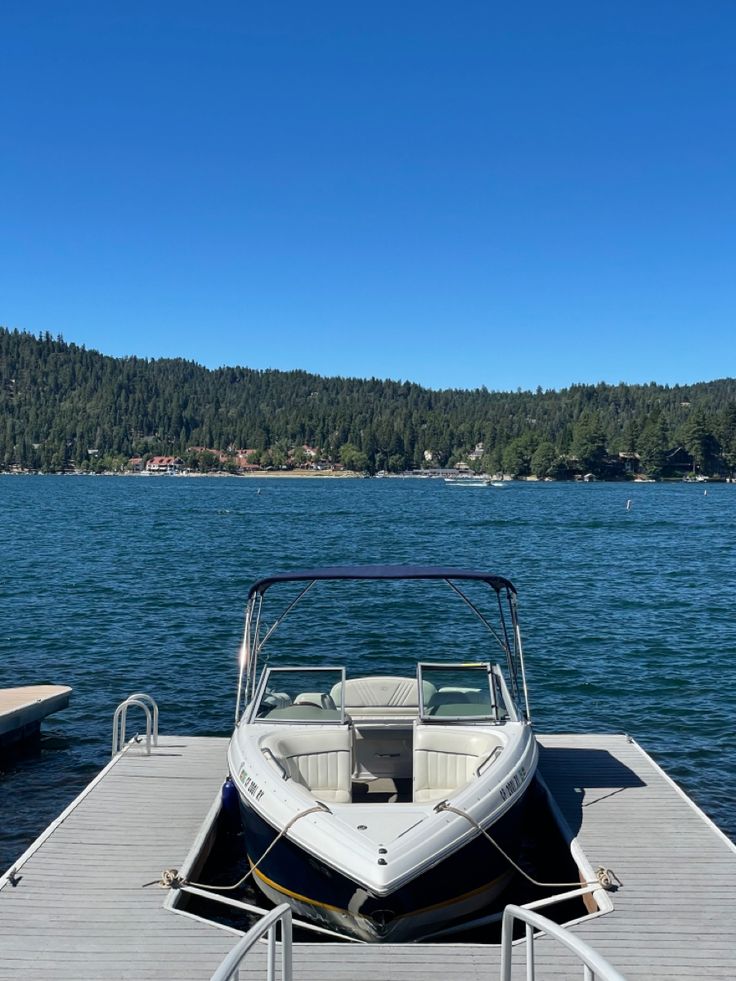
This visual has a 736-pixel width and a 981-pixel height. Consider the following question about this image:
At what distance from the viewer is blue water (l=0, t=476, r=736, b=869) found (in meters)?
15.4

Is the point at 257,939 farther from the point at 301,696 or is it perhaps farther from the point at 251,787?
the point at 301,696

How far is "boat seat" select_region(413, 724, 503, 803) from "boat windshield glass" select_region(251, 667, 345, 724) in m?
0.98

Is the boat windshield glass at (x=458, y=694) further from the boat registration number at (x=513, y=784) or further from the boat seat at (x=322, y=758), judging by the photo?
the boat registration number at (x=513, y=784)

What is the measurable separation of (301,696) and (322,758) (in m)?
1.08

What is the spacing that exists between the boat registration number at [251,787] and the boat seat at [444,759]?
1923mm

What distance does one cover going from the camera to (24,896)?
7.82 metres

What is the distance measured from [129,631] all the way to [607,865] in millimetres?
18433

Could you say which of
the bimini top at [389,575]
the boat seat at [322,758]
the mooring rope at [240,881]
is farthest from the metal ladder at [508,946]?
the bimini top at [389,575]

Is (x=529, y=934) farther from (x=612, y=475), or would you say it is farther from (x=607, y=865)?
(x=612, y=475)

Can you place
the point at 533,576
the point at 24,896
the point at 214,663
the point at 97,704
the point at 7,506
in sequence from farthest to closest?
the point at 7,506 < the point at 533,576 < the point at 214,663 < the point at 97,704 < the point at 24,896

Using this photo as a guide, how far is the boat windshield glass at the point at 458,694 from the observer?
9.96 metres

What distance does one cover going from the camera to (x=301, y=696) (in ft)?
34.3

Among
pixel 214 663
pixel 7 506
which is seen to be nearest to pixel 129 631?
pixel 214 663

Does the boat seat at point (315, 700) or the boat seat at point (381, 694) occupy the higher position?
the boat seat at point (315, 700)
